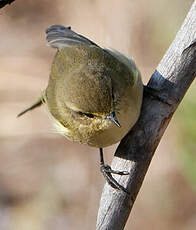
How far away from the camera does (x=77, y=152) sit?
5043mm

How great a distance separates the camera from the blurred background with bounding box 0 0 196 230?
14.8ft

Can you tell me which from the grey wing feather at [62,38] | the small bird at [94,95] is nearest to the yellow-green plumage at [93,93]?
the small bird at [94,95]

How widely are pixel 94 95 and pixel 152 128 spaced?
0.94ft

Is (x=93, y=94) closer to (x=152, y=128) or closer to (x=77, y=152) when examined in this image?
(x=152, y=128)

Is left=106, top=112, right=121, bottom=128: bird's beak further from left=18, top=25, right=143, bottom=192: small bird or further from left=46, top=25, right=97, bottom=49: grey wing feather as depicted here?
left=46, top=25, right=97, bottom=49: grey wing feather

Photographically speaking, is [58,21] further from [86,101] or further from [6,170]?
[86,101]

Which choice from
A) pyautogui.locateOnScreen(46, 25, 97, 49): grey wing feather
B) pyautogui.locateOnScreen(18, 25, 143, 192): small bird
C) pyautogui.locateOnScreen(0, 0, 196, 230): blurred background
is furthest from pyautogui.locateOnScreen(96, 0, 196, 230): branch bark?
pyautogui.locateOnScreen(0, 0, 196, 230): blurred background

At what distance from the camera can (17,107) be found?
5141 millimetres

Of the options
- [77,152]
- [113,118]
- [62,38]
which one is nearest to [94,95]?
[113,118]

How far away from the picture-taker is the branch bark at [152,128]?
240cm

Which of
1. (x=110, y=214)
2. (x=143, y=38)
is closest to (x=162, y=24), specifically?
(x=143, y=38)

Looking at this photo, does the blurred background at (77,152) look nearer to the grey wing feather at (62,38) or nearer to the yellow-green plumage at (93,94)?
the grey wing feather at (62,38)

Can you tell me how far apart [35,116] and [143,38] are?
1.13 meters

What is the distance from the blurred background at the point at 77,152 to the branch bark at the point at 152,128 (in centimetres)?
186
